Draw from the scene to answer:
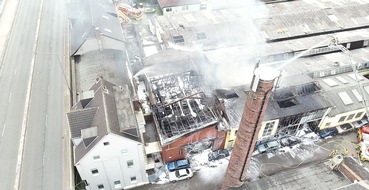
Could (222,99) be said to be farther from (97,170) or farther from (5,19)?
(5,19)

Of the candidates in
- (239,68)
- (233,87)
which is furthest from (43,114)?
(239,68)

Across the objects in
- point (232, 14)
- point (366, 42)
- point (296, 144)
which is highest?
point (232, 14)

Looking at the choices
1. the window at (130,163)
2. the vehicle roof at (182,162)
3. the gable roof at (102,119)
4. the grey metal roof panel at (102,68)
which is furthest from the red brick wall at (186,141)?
the grey metal roof panel at (102,68)

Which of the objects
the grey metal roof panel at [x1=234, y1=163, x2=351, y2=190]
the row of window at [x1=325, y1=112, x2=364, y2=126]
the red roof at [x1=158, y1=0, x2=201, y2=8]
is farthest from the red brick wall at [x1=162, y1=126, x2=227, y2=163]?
the red roof at [x1=158, y1=0, x2=201, y2=8]

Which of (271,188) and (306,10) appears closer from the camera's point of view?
(271,188)

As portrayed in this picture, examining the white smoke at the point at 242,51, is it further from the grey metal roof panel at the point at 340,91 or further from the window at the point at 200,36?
the grey metal roof panel at the point at 340,91

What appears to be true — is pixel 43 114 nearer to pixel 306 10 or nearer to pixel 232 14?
pixel 232 14
